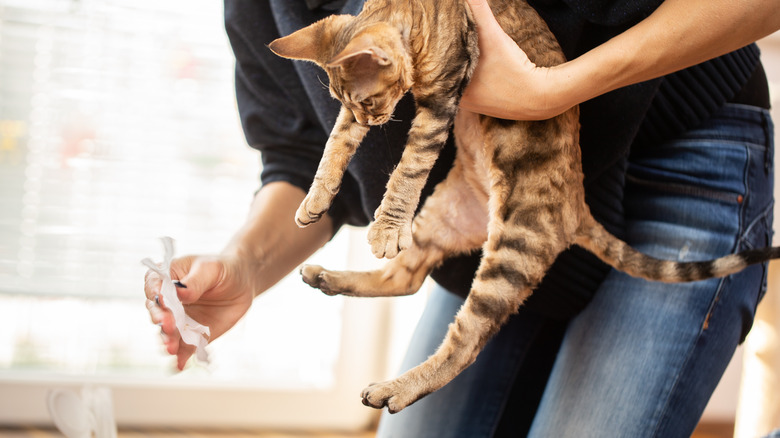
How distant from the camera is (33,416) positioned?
2.14 meters

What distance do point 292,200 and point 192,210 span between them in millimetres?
1297

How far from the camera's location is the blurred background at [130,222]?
6.83 ft

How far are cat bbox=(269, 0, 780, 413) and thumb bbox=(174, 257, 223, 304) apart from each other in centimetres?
12

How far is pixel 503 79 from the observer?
61cm

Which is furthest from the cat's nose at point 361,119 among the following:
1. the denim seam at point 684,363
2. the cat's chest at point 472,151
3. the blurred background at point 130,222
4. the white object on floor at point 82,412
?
the blurred background at point 130,222

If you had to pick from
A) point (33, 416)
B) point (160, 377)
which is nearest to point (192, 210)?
point (160, 377)

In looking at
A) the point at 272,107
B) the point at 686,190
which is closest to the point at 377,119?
the point at 272,107

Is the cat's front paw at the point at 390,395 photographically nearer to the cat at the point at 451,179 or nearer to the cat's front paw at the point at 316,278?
the cat at the point at 451,179

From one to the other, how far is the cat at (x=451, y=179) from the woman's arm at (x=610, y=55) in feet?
0.07

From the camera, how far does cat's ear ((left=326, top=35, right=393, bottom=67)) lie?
56 centimetres

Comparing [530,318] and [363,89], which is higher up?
[363,89]

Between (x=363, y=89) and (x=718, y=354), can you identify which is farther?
(x=718, y=354)

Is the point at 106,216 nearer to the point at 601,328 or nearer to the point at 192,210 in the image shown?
the point at 192,210

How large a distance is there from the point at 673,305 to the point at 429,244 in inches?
14.3
